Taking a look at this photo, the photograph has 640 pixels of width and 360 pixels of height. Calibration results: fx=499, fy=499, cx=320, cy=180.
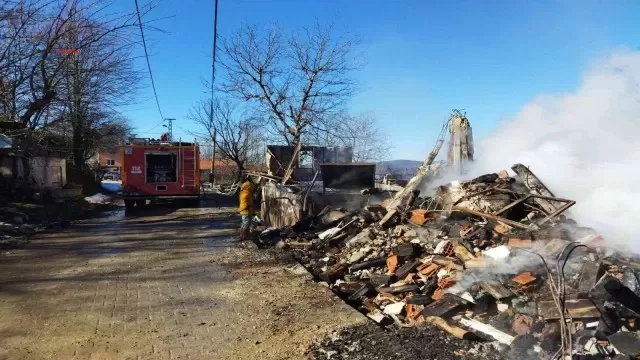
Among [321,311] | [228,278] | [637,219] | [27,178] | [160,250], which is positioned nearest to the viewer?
[321,311]

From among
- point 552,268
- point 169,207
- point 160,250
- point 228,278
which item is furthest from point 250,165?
point 552,268

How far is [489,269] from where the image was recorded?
6227 millimetres

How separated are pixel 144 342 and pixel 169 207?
16.8m

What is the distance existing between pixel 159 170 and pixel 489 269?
54.1ft

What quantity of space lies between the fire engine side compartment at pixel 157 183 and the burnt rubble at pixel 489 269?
32.5 ft

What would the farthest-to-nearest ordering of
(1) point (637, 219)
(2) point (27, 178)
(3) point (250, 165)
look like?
(3) point (250, 165)
(2) point (27, 178)
(1) point (637, 219)

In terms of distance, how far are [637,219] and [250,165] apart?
35.1 m

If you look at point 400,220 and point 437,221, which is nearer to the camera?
point 437,221

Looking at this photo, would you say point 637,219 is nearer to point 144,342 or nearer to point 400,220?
point 400,220

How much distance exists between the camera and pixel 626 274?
5.23 meters

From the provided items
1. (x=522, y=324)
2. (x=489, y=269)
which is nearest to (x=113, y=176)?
(x=489, y=269)

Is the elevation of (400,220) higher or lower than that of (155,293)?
higher

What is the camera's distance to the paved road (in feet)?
16.1

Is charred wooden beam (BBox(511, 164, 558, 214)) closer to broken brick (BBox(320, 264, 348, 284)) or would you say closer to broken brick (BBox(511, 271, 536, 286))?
broken brick (BBox(511, 271, 536, 286))
